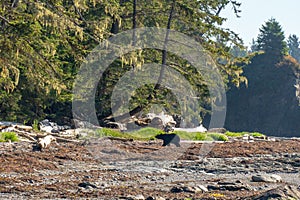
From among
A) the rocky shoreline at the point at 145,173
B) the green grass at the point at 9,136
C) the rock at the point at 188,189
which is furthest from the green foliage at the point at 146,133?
the rock at the point at 188,189

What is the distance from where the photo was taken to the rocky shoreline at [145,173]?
31.8 ft

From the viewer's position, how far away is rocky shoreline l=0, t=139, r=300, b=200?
9703 millimetres

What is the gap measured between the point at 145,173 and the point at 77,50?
452 inches

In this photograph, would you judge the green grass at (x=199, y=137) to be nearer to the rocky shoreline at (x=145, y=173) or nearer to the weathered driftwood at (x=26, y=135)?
the rocky shoreline at (x=145, y=173)

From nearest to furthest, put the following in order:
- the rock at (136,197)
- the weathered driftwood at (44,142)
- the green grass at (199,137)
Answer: the rock at (136,197) → the weathered driftwood at (44,142) → the green grass at (199,137)

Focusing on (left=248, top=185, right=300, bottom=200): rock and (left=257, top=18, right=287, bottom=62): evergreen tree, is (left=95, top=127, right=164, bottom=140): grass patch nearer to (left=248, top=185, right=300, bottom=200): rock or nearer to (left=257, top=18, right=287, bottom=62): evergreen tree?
(left=248, top=185, right=300, bottom=200): rock

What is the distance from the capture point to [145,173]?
43.5 ft

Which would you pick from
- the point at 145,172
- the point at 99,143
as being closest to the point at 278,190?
the point at 145,172

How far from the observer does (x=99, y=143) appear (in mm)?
19375

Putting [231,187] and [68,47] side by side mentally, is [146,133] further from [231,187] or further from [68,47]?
[231,187]

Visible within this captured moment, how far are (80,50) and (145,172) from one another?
441 inches

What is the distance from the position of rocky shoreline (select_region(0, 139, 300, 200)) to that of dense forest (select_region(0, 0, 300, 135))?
380cm

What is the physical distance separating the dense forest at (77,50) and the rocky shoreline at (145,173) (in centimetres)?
380

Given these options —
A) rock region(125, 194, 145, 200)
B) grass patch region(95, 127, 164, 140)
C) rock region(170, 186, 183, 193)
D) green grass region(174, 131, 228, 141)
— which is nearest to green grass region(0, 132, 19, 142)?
grass patch region(95, 127, 164, 140)
